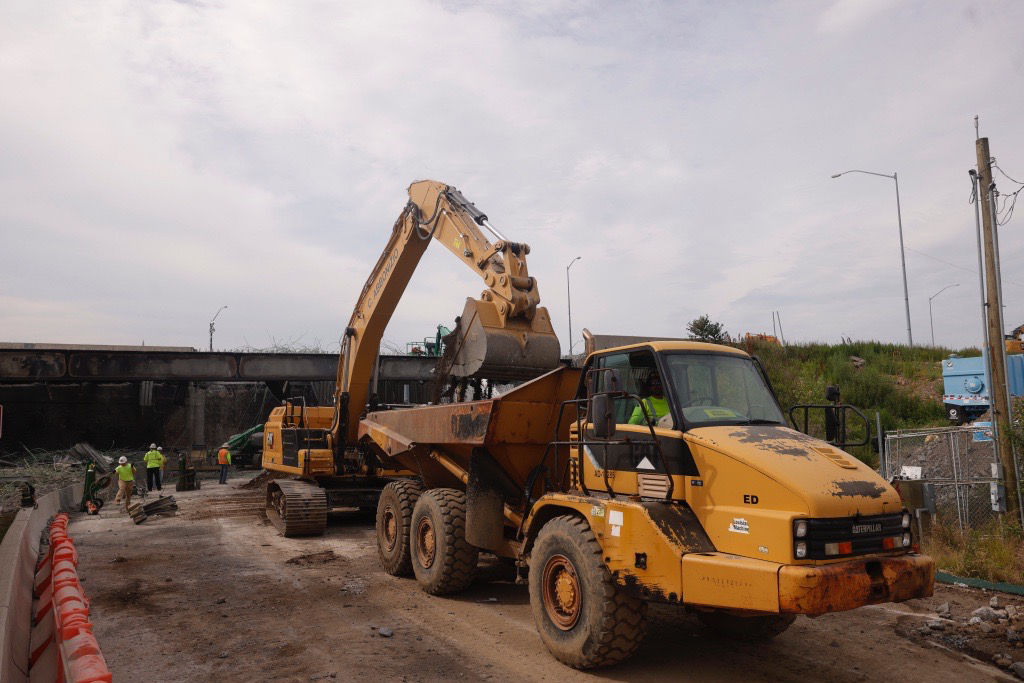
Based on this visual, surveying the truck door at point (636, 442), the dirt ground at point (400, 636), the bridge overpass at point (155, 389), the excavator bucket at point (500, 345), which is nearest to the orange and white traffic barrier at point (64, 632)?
the dirt ground at point (400, 636)

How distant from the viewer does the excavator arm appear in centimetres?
924

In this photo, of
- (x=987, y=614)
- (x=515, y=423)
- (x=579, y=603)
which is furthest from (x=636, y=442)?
(x=987, y=614)

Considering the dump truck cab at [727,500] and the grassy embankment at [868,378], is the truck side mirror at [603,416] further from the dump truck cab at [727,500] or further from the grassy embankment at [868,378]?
the grassy embankment at [868,378]

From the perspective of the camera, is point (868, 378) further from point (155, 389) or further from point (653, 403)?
point (155, 389)

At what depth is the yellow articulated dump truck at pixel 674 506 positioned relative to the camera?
Result: 470 cm

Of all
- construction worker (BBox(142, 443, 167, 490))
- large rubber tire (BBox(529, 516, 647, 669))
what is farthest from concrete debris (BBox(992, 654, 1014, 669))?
construction worker (BBox(142, 443, 167, 490))

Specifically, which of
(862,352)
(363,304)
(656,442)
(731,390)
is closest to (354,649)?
(656,442)

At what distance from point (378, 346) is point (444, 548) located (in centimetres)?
631

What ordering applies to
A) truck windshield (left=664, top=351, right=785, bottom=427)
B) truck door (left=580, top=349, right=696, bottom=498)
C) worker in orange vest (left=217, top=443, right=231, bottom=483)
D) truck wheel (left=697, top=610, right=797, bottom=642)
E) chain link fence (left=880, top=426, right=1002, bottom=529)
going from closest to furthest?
1. truck door (left=580, top=349, right=696, bottom=498)
2. truck windshield (left=664, top=351, right=785, bottom=427)
3. truck wheel (left=697, top=610, right=797, bottom=642)
4. chain link fence (left=880, top=426, right=1002, bottom=529)
5. worker in orange vest (left=217, top=443, right=231, bottom=483)

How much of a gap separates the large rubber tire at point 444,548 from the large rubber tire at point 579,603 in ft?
6.55

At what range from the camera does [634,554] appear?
17.3ft

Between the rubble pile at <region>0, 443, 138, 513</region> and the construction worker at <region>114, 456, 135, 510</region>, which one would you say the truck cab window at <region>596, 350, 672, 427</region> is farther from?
the construction worker at <region>114, 456, 135, 510</region>

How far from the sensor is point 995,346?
1125 cm

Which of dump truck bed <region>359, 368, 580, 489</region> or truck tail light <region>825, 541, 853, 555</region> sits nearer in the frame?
truck tail light <region>825, 541, 853, 555</region>
